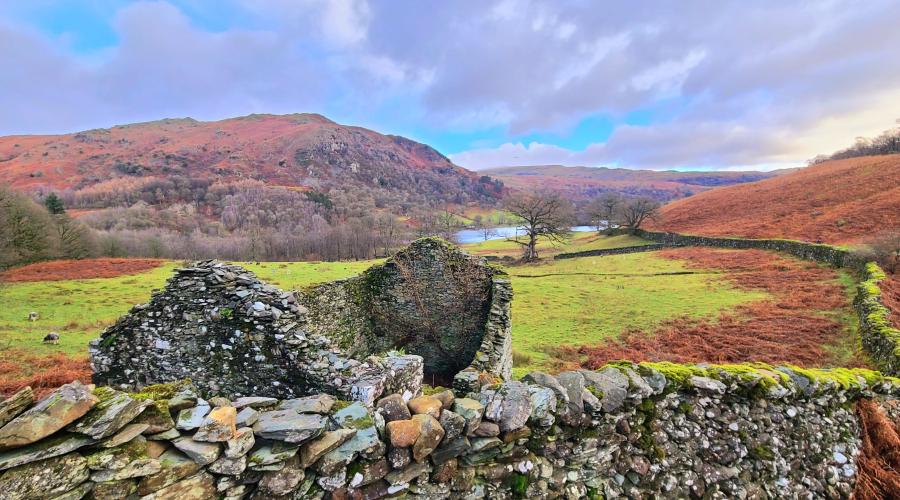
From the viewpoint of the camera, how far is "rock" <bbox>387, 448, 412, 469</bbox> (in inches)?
139

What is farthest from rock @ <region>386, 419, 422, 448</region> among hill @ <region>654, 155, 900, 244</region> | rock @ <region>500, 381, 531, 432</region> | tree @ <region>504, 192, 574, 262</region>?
tree @ <region>504, 192, 574, 262</region>

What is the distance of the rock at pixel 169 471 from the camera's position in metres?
2.82

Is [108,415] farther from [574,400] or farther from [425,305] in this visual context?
[425,305]

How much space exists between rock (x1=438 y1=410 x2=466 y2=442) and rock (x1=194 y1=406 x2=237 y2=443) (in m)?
1.91

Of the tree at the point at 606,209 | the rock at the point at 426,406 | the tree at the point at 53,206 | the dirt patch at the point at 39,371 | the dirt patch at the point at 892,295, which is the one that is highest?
the tree at the point at 53,206

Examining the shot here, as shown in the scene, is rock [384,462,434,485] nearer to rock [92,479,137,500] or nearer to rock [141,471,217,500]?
rock [141,471,217,500]

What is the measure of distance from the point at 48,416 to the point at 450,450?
10.5ft

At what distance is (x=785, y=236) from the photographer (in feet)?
135

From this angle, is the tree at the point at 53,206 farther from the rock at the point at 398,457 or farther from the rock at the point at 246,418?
the rock at the point at 398,457

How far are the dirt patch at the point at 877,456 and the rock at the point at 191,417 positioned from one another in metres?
8.66

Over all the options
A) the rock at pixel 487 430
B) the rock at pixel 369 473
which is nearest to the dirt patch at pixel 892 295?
the rock at pixel 487 430

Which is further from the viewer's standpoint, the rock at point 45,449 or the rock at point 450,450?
the rock at point 450,450

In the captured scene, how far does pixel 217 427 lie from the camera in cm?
310

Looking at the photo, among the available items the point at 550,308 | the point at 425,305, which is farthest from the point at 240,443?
the point at 550,308
